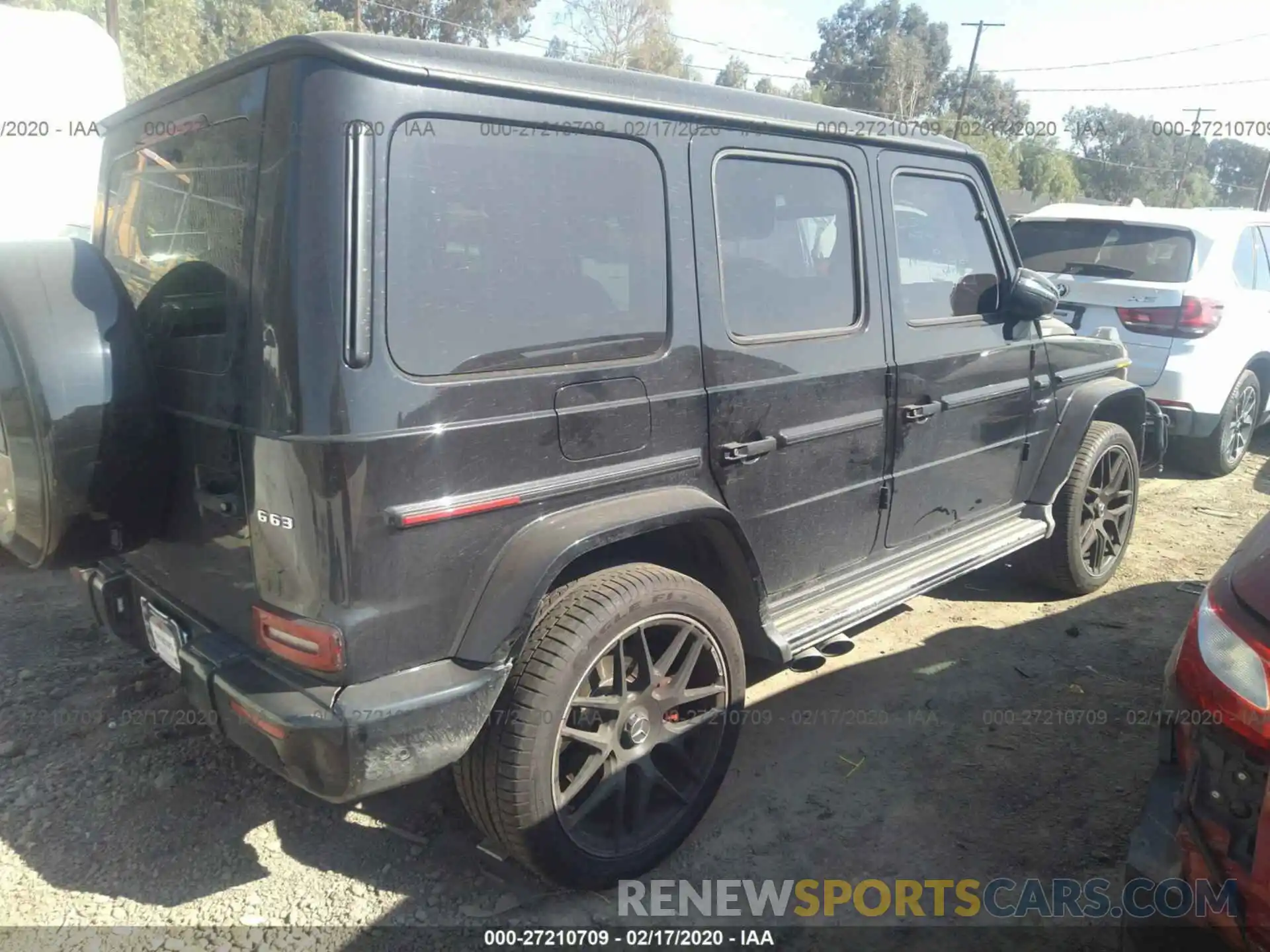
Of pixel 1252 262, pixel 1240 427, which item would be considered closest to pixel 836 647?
pixel 1240 427

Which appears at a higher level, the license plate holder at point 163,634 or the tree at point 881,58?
the tree at point 881,58

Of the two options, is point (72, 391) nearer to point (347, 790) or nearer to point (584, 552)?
point (347, 790)

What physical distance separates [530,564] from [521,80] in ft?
3.80

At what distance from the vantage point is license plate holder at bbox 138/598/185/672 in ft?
7.54

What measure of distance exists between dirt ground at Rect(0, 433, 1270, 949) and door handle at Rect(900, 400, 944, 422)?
114 cm

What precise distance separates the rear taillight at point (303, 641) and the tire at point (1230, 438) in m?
6.36

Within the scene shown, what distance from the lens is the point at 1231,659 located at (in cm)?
184

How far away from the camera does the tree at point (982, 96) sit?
51406 mm

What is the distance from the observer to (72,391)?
205cm

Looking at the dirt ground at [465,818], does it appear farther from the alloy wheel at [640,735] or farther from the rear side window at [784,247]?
the rear side window at [784,247]

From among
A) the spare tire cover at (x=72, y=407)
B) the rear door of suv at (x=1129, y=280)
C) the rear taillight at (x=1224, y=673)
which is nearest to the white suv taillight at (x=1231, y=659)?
the rear taillight at (x=1224, y=673)

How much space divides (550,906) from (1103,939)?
4.96ft

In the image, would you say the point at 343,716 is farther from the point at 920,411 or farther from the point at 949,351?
the point at 949,351

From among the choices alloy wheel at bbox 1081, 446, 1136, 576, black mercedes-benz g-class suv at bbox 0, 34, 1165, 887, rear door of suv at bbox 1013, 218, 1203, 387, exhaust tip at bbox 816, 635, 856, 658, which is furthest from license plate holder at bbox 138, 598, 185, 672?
rear door of suv at bbox 1013, 218, 1203, 387
